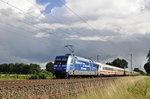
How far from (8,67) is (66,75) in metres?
68.6

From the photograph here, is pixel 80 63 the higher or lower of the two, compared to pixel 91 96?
higher

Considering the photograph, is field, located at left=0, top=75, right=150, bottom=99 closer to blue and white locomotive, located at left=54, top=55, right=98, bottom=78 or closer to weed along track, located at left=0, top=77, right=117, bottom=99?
weed along track, located at left=0, top=77, right=117, bottom=99

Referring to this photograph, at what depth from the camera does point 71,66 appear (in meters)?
43.6

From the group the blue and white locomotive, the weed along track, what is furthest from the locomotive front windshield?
the weed along track

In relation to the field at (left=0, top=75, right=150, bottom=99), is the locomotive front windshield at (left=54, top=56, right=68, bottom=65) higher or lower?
higher

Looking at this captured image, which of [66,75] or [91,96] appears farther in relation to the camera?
[66,75]

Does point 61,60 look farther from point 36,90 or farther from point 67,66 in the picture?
point 36,90

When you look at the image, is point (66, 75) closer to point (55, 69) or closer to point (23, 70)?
point (55, 69)

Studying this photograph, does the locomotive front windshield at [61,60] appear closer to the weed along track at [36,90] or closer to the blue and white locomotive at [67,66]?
the blue and white locomotive at [67,66]

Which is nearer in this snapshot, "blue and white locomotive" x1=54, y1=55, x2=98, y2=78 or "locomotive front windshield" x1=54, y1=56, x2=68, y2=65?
"blue and white locomotive" x1=54, y1=55, x2=98, y2=78

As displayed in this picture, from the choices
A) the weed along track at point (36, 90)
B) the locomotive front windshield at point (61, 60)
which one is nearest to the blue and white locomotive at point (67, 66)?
the locomotive front windshield at point (61, 60)

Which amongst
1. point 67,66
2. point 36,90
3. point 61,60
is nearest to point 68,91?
point 36,90

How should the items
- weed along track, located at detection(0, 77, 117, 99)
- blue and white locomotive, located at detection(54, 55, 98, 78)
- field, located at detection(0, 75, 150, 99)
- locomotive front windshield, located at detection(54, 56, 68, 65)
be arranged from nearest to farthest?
field, located at detection(0, 75, 150, 99)
weed along track, located at detection(0, 77, 117, 99)
blue and white locomotive, located at detection(54, 55, 98, 78)
locomotive front windshield, located at detection(54, 56, 68, 65)

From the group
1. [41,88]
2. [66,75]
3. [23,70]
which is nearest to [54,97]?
[41,88]
